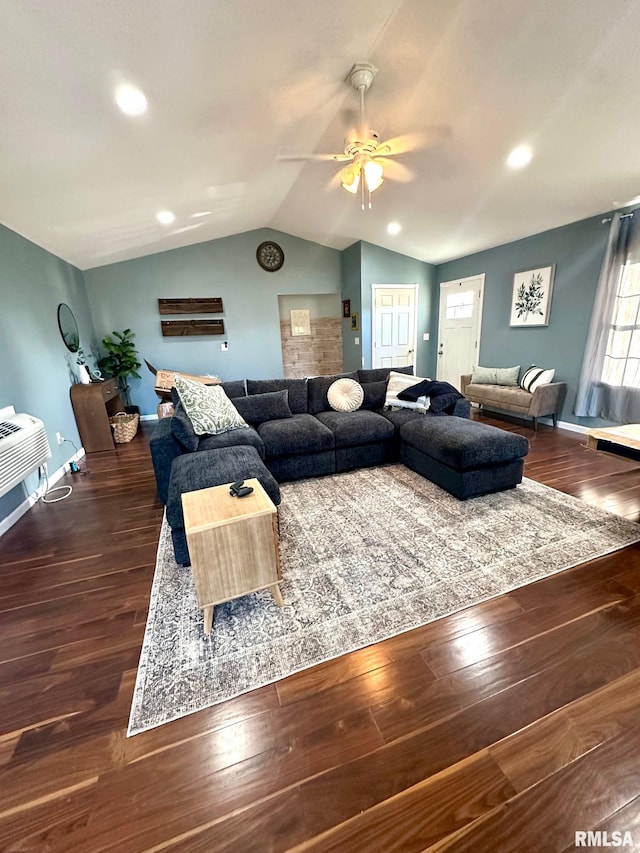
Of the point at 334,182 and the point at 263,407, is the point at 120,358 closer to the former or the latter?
the point at 263,407

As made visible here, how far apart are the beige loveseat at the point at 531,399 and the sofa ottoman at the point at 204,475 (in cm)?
361

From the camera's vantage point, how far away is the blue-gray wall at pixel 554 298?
12.9 feet

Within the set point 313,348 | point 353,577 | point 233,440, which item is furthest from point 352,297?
point 353,577

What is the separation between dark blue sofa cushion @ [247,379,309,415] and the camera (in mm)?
3648

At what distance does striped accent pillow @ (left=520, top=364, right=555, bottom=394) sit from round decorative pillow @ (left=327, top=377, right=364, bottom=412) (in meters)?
2.32

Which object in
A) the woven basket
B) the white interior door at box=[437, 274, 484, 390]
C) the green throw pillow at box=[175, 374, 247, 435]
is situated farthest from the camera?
the white interior door at box=[437, 274, 484, 390]

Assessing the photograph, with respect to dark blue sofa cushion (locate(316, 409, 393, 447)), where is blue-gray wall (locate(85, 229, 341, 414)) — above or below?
above

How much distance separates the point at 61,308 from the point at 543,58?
4.90 m

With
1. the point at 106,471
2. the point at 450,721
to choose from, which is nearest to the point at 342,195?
the point at 106,471

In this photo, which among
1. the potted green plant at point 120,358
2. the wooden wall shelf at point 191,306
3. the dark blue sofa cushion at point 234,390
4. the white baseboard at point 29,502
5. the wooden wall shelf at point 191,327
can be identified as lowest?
the white baseboard at point 29,502

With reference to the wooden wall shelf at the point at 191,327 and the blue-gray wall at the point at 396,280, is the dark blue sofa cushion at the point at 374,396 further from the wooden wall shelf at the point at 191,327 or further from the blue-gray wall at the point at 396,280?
the wooden wall shelf at the point at 191,327

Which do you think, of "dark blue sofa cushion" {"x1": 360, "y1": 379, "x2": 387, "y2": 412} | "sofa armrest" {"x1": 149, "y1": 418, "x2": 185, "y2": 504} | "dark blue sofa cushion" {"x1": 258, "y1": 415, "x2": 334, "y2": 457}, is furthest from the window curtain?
"sofa armrest" {"x1": 149, "y1": 418, "x2": 185, "y2": 504}

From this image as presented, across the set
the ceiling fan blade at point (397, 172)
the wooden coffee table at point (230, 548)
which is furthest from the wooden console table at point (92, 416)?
the ceiling fan blade at point (397, 172)

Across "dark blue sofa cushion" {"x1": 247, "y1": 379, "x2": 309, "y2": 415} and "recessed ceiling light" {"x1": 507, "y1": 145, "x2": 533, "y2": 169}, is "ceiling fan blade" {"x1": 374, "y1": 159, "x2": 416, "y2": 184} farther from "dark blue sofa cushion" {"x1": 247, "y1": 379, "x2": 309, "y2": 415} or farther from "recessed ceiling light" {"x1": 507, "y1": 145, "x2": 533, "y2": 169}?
"dark blue sofa cushion" {"x1": 247, "y1": 379, "x2": 309, "y2": 415}
